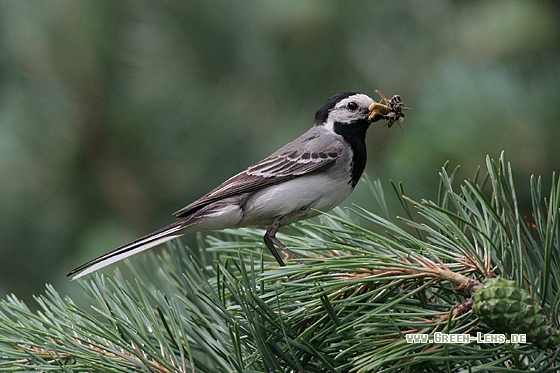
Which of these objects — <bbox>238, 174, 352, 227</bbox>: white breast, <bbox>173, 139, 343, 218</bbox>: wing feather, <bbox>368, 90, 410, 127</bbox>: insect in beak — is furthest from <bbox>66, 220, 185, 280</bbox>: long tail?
<bbox>368, 90, 410, 127</bbox>: insect in beak

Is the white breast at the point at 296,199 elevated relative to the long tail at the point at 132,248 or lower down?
lower down

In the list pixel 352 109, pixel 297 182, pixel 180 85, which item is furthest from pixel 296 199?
pixel 180 85

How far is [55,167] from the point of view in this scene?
5.07 m

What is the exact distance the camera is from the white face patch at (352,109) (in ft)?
13.9

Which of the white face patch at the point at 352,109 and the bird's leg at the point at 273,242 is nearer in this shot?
the bird's leg at the point at 273,242

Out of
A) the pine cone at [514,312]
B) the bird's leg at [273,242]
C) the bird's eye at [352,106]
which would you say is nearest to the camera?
the pine cone at [514,312]

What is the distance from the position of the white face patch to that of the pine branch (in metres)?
1.82

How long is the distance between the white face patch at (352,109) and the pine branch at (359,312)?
182 centimetres

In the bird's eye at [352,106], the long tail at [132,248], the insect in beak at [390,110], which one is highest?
the bird's eye at [352,106]

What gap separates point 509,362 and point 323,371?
61 centimetres

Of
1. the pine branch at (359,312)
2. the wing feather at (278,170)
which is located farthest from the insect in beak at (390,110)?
the pine branch at (359,312)

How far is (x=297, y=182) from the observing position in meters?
3.89

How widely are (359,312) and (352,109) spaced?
2.38 m

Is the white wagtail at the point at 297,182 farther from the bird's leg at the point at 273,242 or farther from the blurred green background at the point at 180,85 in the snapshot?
the blurred green background at the point at 180,85
